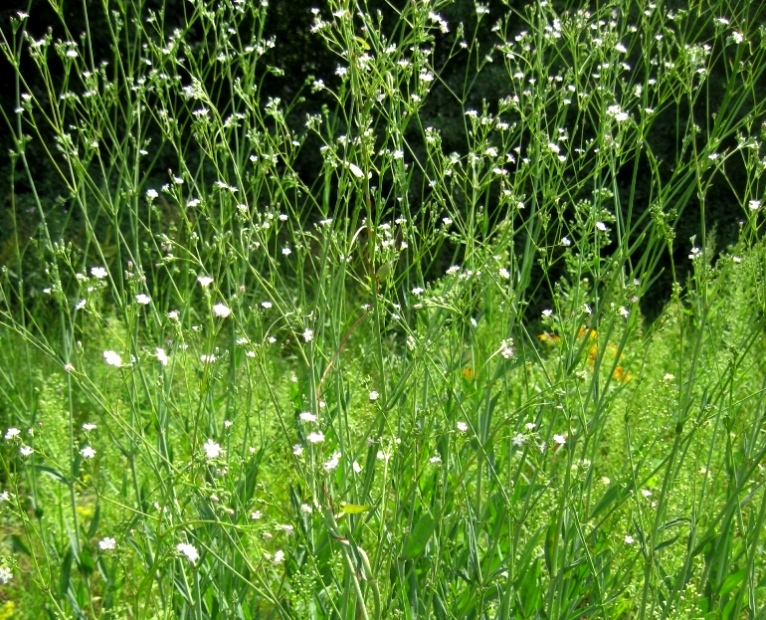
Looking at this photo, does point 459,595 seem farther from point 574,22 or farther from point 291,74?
point 291,74

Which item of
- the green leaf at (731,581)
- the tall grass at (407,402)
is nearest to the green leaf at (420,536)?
the tall grass at (407,402)

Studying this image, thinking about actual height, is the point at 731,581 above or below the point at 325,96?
above

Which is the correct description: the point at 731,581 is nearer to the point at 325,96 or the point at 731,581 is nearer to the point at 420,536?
the point at 420,536

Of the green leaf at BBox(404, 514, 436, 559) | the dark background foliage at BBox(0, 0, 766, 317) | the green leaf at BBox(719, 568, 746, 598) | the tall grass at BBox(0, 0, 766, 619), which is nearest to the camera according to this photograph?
the tall grass at BBox(0, 0, 766, 619)

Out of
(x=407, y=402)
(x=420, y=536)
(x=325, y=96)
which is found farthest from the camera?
(x=325, y=96)

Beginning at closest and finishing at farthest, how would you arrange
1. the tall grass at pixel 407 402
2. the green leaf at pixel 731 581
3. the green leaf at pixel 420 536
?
1. the tall grass at pixel 407 402
2. the green leaf at pixel 420 536
3. the green leaf at pixel 731 581

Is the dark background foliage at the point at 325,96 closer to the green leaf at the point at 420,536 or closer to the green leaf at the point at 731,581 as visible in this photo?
the green leaf at the point at 731,581

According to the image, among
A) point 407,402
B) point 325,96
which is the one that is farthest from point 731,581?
point 325,96

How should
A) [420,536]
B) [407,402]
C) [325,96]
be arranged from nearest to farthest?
[420,536]
[407,402]
[325,96]

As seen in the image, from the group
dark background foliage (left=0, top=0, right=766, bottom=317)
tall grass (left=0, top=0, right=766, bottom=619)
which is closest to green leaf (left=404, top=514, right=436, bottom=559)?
tall grass (left=0, top=0, right=766, bottom=619)

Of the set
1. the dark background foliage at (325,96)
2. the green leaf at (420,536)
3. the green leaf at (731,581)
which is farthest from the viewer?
the dark background foliage at (325,96)

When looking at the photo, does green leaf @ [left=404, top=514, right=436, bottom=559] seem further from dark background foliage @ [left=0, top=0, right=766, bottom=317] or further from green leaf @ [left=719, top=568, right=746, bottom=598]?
dark background foliage @ [left=0, top=0, right=766, bottom=317]

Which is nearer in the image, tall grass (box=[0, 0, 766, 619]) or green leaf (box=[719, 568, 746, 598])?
tall grass (box=[0, 0, 766, 619])

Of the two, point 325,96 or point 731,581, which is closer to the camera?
point 731,581
